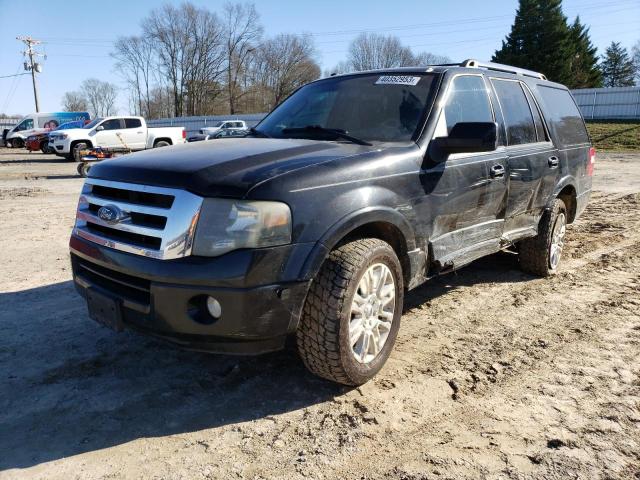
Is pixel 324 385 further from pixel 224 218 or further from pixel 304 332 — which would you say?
pixel 224 218

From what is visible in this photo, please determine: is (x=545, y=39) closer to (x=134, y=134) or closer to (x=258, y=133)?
(x=134, y=134)

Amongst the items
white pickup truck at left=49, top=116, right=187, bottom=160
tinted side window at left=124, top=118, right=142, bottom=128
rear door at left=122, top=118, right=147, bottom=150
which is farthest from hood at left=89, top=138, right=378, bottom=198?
tinted side window at left=124, top=118, right=142, bottom=128

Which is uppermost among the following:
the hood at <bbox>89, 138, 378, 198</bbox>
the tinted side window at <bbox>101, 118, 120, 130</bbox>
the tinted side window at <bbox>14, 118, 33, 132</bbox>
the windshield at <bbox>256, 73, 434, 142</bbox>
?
the tinted side window at <bbox>14, 118, 33, 132</bbox>

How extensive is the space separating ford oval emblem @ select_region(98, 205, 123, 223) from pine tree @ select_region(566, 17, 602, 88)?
46.8 m

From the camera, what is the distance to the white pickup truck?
22.3 metres

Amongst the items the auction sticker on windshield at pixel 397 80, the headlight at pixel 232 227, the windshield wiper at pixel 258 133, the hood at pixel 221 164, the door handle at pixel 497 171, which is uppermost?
the auction sticker on windshield at pixel 397 80

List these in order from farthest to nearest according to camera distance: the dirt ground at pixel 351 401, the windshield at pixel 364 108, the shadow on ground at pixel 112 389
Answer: the windshield at pixel 364 108 → the shadow on ground at pixel 112 389 → the dirt ground at pixel 351 401

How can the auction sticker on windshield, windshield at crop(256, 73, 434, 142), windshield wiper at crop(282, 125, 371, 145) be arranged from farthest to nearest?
the auction sticker on windshield < windshield at crop(256, 73, 434, 142) < windshield wiper at crop(282, 125, 371, 145)

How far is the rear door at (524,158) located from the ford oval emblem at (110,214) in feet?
10.1

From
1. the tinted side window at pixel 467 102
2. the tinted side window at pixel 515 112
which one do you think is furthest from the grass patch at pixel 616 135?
the tinted side window at pixel 467 102

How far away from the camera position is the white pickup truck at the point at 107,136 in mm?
22266

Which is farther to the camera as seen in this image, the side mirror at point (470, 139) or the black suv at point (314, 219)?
the side mirror at point (470, 139)

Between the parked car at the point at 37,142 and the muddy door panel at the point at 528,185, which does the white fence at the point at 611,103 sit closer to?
the muddy door panel at the point at 528,185

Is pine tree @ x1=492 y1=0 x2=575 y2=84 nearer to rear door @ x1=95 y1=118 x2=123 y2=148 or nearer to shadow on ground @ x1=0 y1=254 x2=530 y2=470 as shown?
rear door @ x1=95 y1=118 x2=123 y2=148
